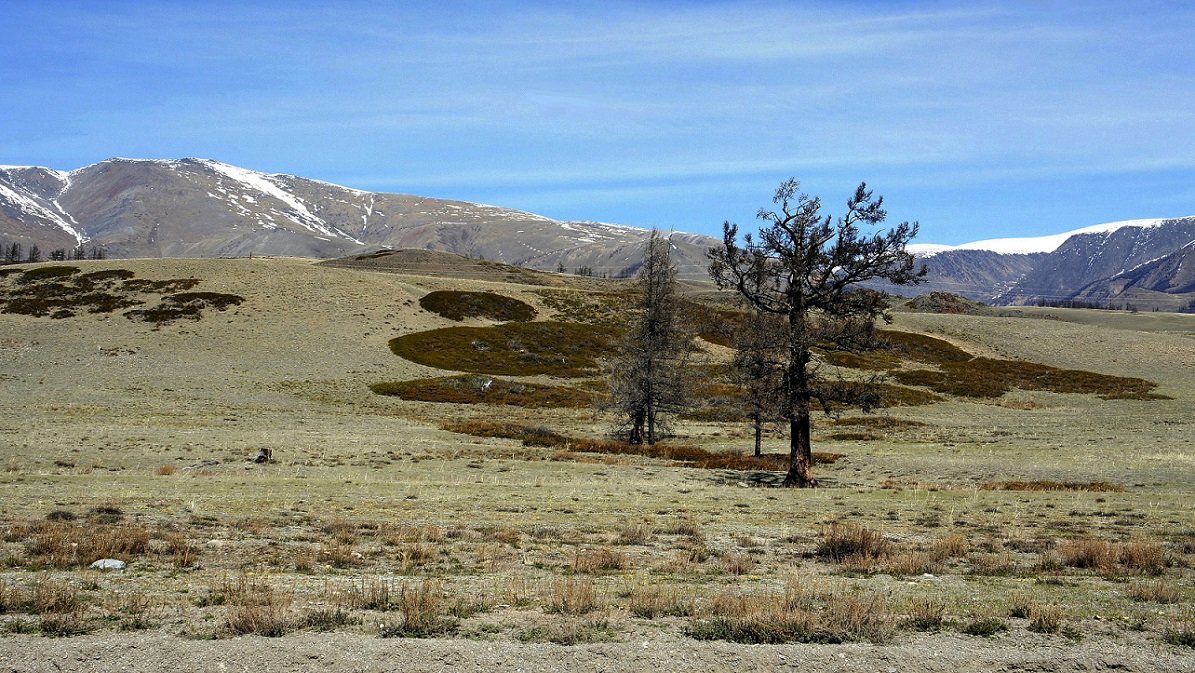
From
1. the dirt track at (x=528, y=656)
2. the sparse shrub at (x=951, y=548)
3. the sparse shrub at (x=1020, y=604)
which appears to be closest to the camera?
the dirt track at (x=528, y=656)

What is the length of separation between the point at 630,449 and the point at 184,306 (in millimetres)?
65983

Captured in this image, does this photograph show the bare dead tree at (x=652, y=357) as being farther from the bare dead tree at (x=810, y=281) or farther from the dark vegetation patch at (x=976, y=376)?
the dark vegetation patch at (x=976, y=376)

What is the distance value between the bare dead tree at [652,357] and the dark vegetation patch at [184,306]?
56920 millimetres

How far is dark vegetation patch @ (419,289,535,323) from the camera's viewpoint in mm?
106000

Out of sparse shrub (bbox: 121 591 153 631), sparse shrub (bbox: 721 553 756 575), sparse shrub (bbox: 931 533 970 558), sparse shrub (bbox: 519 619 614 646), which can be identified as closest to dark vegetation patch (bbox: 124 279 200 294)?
sparse shrub (bbox: 121 591 153 631)

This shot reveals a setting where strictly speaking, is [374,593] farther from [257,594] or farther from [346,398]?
[346,398]

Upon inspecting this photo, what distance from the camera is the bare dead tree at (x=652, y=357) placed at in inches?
1927

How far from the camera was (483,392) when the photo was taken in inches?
2756

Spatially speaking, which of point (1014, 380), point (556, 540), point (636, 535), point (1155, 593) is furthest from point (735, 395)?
point (1014, 380)

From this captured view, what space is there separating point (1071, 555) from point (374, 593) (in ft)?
41.3

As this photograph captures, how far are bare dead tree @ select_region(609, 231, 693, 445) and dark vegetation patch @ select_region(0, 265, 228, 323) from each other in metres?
58.1

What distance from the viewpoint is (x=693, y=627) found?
10.6 m

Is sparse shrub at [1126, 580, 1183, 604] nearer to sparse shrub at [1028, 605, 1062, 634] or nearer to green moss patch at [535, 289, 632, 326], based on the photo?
sparse shrub at [1028, 605, 1062, 634]

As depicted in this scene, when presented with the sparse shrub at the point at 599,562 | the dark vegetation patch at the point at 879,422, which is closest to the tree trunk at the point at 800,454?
the sparse shrub at the point at 599,562
